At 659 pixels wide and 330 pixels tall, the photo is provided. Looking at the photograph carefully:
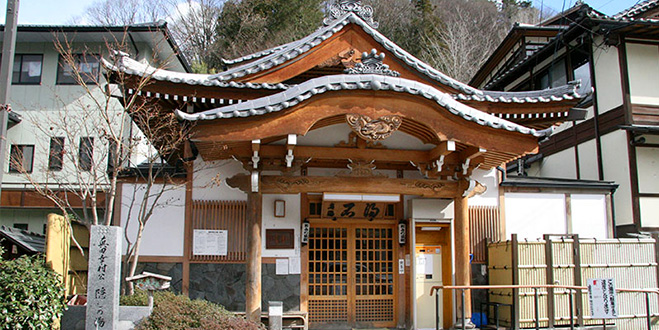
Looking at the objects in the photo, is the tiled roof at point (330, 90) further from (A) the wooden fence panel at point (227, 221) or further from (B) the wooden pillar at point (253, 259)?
(A) the wooden fence panel at point (227, 221)

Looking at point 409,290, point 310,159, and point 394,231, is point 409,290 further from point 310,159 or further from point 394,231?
point 310,159

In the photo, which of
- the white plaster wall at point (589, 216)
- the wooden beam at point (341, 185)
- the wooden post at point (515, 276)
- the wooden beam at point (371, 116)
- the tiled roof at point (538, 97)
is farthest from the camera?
the white plaster wall at point (589, 216)

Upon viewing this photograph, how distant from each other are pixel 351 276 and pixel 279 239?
1906 mm

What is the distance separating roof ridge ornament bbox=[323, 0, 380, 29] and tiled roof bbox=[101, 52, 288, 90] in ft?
9.82

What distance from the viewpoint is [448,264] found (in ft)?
39.5

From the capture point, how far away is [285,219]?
11688 mm

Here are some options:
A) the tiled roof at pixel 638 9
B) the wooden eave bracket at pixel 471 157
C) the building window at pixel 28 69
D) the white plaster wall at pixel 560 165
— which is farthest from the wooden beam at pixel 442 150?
the building window at pixel 28 69

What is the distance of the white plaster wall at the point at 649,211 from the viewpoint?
50.6ft

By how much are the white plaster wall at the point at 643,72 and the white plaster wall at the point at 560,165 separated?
10.2ft

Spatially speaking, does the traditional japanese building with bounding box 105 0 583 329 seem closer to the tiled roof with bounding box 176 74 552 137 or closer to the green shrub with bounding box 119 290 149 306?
the tiled roof with bounding box 176 74 552 137

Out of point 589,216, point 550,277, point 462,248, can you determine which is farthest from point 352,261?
point 589,216

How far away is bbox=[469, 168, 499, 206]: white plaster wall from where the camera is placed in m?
12.5

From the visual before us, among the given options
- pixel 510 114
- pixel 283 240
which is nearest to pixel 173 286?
pixel 283 240

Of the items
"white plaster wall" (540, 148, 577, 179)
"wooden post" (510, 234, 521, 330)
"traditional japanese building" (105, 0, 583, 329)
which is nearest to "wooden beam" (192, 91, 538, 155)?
"traditional japanese building" (105, 0, 583, 329)
